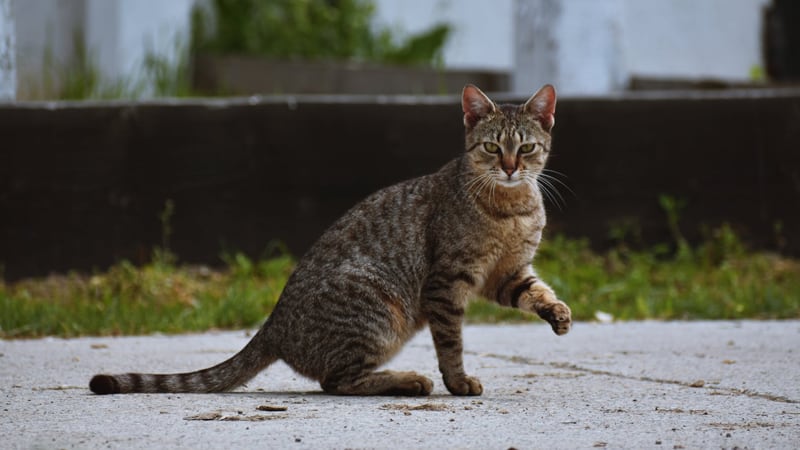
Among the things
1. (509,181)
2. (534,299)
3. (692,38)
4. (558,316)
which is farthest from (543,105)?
(692,38)

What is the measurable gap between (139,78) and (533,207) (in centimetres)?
519

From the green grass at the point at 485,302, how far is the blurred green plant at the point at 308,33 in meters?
4.73

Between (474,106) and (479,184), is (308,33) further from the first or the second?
(479,184)

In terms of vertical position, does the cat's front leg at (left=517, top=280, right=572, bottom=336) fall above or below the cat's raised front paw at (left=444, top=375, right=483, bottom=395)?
above

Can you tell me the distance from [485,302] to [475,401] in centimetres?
255

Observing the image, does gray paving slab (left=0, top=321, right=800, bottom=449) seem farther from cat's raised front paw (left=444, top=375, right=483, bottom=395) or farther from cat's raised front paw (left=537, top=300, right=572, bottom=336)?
cat's raised front paw (left=537, top=300, right=572, bottom=336)

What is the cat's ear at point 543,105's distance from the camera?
4523 mm

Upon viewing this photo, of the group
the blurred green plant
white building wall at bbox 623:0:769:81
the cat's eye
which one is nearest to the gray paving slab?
the cat's eye

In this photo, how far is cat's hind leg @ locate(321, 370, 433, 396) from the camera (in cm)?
410

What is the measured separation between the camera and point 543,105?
14.9 ft

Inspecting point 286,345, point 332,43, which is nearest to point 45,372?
point 286,345

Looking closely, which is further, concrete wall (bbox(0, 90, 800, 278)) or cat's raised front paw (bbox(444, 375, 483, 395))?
concrete wall (bbox(0, 90, 800, 278))

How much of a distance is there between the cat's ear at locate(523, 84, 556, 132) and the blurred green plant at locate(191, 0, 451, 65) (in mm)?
7156

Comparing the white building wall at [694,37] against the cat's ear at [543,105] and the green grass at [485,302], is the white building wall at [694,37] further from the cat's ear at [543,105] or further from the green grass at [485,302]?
the cat's ear at [543,105]
